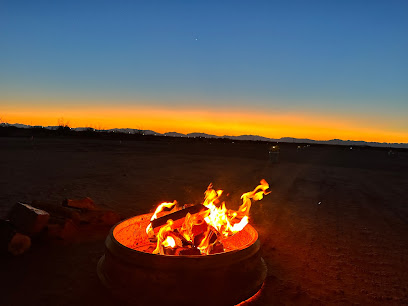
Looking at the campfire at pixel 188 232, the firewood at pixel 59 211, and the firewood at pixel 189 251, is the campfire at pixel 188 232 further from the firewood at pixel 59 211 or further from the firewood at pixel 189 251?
the firewood at pixel 59 211

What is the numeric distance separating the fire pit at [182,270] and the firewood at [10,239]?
5.65ft

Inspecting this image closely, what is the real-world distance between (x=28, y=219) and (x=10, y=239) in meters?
0.35

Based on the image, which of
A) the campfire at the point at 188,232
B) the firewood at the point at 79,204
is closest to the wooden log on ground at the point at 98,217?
the firewood at the point at 79,204

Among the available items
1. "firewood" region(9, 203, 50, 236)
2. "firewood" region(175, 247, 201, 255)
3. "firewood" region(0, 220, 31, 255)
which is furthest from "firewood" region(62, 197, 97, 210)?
"firewood" region(175, 247, 201, 255)

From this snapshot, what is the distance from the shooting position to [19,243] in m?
4.29

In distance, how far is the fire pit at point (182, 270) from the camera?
2.81 meters

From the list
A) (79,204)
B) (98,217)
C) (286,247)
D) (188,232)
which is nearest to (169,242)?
(188,232)

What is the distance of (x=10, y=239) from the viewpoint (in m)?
4.21

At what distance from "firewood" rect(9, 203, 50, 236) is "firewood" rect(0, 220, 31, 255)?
19 cm

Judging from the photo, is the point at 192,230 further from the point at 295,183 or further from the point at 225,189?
the point at 295,183

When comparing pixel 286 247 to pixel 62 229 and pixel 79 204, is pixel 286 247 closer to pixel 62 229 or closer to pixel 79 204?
pixel 62 229

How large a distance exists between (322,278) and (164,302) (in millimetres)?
2261

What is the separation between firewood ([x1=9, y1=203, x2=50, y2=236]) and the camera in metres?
4.41

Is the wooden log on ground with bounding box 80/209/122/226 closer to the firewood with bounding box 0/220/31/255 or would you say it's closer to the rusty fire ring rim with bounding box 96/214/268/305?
the firewood with bounding box 0/220/31/255
